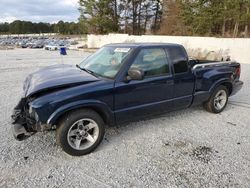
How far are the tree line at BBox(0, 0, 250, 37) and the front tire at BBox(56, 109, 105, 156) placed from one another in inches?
888

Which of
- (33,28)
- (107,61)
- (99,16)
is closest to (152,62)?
(107,61)

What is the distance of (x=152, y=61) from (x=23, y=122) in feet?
7.59

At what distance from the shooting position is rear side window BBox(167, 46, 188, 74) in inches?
164

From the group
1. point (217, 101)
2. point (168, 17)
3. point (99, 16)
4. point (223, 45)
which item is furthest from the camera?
point (99, 16)

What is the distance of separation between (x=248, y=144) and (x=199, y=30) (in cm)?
2442

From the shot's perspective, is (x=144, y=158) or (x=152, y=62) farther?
(x=152, y=62)

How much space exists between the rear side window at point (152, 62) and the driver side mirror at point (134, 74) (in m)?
0.19

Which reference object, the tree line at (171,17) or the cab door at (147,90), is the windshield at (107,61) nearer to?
the cab door at (147,90)

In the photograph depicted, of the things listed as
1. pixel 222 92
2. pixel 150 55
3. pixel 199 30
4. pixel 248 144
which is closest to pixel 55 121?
pixel 150 55

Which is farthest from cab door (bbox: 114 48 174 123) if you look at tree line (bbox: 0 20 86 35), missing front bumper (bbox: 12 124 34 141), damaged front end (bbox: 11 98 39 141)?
tree line (bbox: 0 20 86 35)

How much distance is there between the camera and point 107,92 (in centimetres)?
335

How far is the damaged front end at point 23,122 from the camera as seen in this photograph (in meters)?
3.06

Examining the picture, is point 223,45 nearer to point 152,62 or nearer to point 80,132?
point 152,62

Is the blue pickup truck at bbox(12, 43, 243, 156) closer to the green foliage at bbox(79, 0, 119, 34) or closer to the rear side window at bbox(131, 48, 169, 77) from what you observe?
the rear side window at bbox(131, 48, 169, 77)
